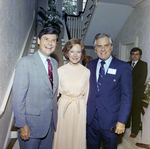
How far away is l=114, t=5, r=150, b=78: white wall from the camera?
3.88 meters

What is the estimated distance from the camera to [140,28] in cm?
422

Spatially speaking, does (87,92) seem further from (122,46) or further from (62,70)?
(122,46)

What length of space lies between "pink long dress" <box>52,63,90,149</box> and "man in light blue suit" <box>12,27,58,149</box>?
0.22m

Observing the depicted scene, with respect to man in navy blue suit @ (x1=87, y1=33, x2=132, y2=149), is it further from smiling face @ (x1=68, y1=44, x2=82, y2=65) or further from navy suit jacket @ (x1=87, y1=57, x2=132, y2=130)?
smiling face @ (x1=68, y1=44, x2=82, y2=65)

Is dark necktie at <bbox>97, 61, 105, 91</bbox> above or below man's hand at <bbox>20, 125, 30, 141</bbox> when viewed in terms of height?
above

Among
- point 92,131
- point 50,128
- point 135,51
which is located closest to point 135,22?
point 135,51

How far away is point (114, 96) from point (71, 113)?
1.95 ft

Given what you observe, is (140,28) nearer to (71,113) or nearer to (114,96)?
(114,96)

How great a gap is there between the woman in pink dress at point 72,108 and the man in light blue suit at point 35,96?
0.74 ft

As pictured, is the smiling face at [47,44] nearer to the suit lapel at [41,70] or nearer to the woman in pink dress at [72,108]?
the suit lapel at [41,70]

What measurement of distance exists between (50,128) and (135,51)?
9.44 feet

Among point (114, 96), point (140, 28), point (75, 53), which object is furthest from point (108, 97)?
point (140, 28)

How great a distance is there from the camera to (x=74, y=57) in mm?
1951

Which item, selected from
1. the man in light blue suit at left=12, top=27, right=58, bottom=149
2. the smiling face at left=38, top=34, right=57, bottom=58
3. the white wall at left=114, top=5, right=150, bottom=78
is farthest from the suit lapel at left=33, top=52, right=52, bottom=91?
the white wall at left=114, top=5, right=150, bottom=78
